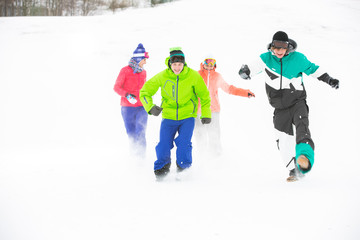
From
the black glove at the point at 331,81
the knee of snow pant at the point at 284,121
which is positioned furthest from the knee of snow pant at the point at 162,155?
the black glove at the point at 331,81

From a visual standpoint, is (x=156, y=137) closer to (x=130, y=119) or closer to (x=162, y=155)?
(x=130, y=119)

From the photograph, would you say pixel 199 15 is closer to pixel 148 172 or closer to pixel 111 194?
pixel 148 172

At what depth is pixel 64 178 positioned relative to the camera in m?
4.57

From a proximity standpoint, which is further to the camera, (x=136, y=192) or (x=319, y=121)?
(x=319, y=121)

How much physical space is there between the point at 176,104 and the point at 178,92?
0.66 ft

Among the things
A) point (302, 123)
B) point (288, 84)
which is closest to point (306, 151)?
point (302, 123)

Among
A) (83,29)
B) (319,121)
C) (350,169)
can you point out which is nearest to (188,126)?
(350,169)

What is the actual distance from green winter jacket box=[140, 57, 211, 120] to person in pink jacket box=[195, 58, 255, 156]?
1114mm

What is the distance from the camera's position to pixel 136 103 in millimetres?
5414

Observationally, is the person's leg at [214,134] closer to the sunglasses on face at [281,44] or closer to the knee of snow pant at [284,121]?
the knee of snow pant at [284,121]

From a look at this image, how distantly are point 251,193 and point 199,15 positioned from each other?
1332cm

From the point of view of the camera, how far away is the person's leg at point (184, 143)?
4500 millimetres

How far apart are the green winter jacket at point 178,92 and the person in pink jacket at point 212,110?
1.11 m

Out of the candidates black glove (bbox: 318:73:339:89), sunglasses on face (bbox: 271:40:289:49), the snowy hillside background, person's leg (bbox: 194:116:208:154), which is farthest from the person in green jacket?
black glove (bbox: 318:73:339:89)
